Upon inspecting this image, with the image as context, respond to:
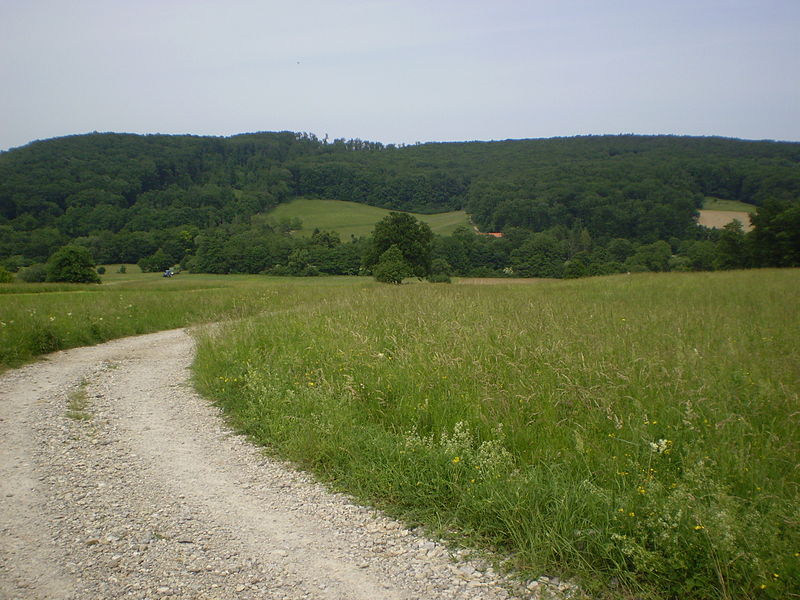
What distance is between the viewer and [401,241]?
52844 mm

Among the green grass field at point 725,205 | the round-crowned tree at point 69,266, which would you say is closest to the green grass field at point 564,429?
the round-crowned tree at point 69,266

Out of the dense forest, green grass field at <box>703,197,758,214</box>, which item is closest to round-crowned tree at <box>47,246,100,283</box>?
the dense forest

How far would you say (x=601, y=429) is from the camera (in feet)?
16.0

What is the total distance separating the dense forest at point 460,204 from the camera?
5375 centimetres

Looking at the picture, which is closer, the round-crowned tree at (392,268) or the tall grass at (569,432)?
the tall grass at (569,432)

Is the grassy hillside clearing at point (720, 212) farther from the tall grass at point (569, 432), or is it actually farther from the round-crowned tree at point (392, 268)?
the tall grass at point (569, 432)

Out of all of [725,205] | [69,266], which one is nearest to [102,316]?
[69,266]

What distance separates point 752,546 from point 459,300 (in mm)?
9761

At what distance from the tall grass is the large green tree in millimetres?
43694

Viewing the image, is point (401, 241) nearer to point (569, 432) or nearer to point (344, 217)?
point (569, 432)

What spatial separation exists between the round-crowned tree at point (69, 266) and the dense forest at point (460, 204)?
1055cm

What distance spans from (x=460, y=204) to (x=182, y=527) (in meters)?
96.8

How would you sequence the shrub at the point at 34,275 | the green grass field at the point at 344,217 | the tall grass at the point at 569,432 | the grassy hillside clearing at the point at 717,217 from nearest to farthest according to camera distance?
the tall grass at the point at 569,432 → the grassy hillside clearing at the point at 717,217 → the shrub at the point at 34,275 → the green grass field at the point at 344,217

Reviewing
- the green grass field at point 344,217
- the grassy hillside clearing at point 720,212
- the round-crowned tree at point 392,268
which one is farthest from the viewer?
the green grass field at point 344,217
